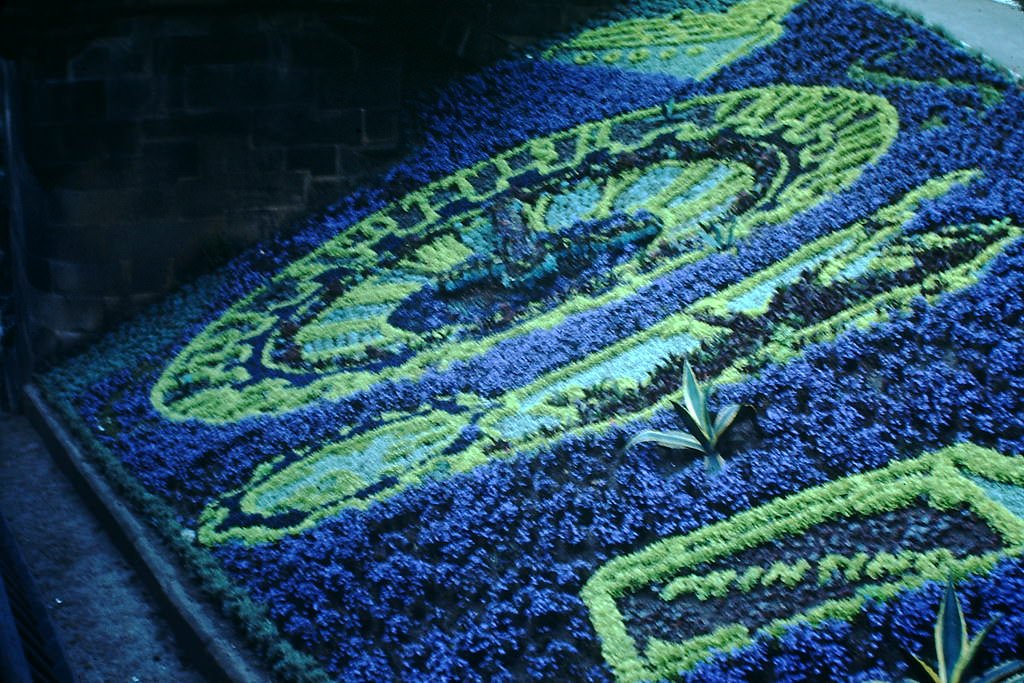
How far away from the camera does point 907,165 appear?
4.07m

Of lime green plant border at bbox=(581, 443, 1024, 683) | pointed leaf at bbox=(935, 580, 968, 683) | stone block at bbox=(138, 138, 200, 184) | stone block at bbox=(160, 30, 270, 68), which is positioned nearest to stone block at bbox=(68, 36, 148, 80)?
stone block at bbox=(160, 30, 270, 68)

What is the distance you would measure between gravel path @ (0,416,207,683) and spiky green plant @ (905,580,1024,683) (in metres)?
2.41

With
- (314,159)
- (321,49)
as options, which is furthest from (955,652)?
(321,49)

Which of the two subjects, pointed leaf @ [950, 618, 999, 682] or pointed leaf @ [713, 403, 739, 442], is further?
pointed leaf @ [713, 403, 739, 442]

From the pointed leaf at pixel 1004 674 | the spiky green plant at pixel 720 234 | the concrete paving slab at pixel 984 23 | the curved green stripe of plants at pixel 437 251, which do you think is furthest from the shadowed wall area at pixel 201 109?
the pointed leaf at pixel 1004 674

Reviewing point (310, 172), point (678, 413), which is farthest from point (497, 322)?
point (310, 172)

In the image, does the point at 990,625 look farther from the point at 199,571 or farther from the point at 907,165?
the point at 199,571

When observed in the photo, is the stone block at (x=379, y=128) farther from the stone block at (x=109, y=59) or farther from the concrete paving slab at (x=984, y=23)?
the concrete paving slab at (x=984, y=23)

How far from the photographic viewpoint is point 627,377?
3.57 meters

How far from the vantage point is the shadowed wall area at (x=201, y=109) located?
5.69 m

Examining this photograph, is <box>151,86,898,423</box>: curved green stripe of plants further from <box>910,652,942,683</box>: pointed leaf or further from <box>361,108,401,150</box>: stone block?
<box>910,652,942,683</box>: pointed leaf

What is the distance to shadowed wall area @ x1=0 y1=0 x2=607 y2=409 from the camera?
569 centimetres

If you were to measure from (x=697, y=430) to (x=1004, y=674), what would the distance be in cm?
114

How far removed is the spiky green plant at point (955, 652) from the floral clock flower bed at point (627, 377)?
0.07 metres
